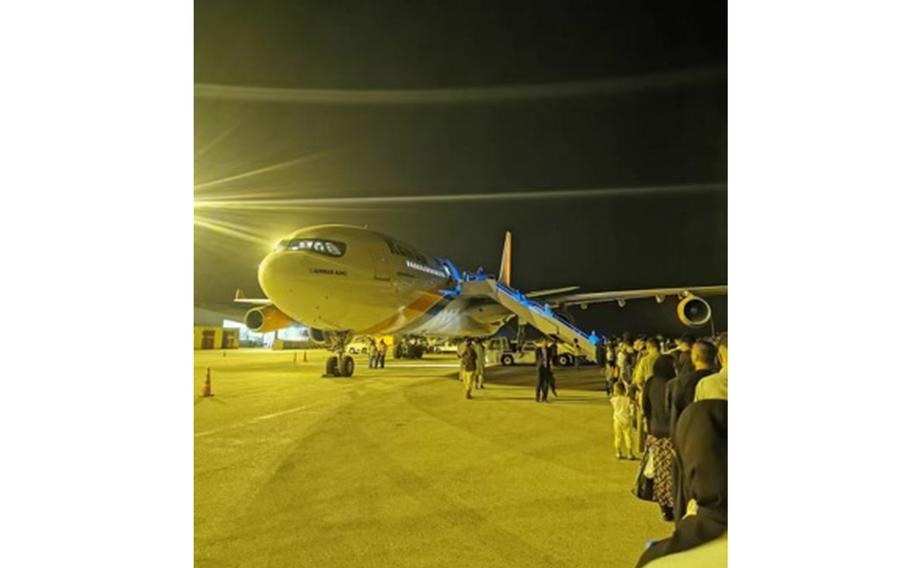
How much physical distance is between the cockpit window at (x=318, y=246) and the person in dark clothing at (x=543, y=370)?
3.96m

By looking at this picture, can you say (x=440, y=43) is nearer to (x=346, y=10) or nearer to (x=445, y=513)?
(x=346, y=10)

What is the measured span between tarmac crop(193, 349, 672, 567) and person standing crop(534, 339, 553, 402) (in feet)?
4.22

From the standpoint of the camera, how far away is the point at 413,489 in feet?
13.6

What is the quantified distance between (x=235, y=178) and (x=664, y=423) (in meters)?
4.03

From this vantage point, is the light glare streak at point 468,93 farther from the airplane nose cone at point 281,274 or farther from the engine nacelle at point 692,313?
the engine nacelle at point 692,313

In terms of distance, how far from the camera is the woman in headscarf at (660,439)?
3.34 m

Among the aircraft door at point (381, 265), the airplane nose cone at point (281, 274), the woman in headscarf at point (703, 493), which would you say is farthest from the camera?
the aircraft door at point (381, 265)

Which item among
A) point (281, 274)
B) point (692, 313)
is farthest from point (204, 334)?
point (692, 313)

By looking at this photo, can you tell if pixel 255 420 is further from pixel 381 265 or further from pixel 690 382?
pixel 690 382

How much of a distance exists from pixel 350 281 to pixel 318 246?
845mm

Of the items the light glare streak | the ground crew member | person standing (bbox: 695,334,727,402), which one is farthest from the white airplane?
person standing (bbox: 695,334,727,402)

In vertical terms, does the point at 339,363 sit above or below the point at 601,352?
below

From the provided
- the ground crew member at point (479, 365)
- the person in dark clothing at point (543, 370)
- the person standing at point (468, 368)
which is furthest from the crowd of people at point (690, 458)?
the ground crew member at point (479, 365)

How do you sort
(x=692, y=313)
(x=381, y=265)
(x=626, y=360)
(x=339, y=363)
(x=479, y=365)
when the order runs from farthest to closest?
(x=339, y=363) < (x=381, y=265) < (x=479, y=365) < (x=692, y=313) < (x=626, y=360)
